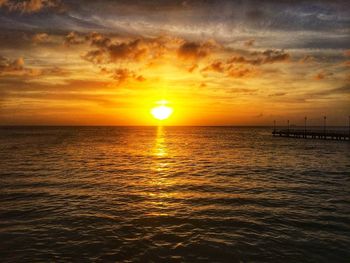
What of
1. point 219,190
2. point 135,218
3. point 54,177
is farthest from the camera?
point 54,177

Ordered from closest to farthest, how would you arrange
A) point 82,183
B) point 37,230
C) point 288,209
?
point 37,230, point 288,209, point 82,183

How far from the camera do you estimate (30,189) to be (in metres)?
21.9

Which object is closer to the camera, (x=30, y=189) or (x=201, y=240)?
(x=201, y=240)

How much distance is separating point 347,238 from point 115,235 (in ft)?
32.6

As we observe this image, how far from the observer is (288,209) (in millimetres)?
16609

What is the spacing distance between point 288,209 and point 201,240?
697cm

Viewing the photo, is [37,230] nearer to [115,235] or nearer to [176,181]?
[115,235]

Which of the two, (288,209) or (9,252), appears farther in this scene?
(288,209)

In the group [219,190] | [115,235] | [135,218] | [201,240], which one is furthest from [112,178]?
[201,240]

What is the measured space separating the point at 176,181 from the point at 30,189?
11641 millimetres

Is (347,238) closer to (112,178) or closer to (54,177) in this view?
(112,178)

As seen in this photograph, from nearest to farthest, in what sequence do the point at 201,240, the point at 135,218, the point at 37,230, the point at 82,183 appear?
the point at 201,240 → the point at 37,230 → the point at 135,218 → the point at 82,183

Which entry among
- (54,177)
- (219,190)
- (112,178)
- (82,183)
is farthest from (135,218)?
(54,177)

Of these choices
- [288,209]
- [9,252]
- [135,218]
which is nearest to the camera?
[9,252]
